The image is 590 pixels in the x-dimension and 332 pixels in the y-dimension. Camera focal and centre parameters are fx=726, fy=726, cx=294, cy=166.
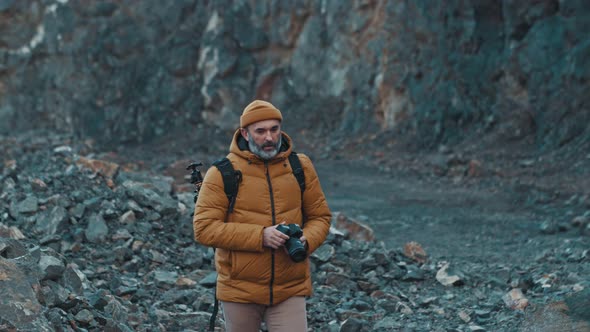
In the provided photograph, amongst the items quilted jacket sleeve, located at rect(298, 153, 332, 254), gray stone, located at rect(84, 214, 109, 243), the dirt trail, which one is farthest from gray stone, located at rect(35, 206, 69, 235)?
the dirt trail

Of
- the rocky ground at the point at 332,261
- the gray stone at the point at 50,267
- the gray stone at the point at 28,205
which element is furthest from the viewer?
the gray stone at the point at 28,205

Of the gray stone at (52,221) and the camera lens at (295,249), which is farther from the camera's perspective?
the gray stone at (52,221)

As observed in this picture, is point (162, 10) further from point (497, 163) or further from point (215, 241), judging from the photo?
point (215, 241)

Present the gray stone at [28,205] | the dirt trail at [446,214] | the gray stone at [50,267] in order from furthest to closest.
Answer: the dirt trail at [446,214]
the gray stone at [28,205]
the gray stone at [50,267]

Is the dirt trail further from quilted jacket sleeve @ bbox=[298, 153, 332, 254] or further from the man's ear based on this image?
the man's ear

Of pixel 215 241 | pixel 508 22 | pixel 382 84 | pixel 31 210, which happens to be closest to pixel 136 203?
pixel 31 210

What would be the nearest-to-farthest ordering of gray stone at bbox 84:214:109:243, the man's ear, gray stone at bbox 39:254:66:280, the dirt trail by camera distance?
the man's ear < gray stone at bbox 39:254:66:280 < gray stone at bbox 84:214:109:243 < the dirt trail

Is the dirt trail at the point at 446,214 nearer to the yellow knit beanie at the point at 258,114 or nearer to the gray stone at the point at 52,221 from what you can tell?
the gray stone at the point at 52,221

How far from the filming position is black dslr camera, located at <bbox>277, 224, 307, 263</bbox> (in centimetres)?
362

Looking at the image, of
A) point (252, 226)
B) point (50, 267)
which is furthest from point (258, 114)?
point (50, 267)

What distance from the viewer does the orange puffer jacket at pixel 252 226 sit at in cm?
372

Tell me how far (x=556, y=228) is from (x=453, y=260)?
112 inches

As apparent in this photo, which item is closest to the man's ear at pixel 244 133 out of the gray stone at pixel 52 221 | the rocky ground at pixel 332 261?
the rocky ground at pixel 332 261

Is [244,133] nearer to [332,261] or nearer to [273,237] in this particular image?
[273,237]
